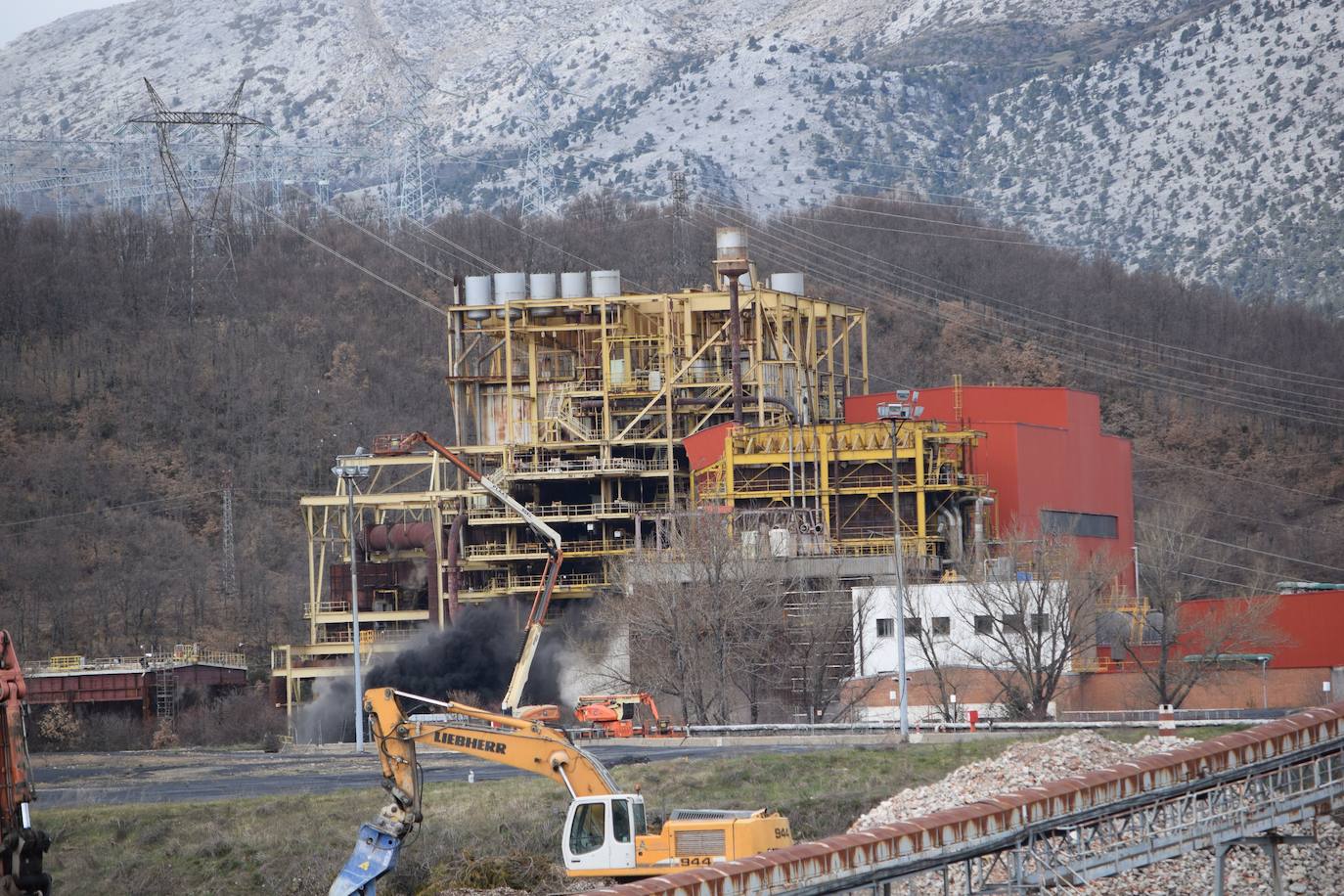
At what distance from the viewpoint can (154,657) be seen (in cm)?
8488

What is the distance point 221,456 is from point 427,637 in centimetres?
4210

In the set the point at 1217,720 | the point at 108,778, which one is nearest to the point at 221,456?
the point at 108,778

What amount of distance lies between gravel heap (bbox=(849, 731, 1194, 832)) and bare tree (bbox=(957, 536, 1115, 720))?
79.7 feet

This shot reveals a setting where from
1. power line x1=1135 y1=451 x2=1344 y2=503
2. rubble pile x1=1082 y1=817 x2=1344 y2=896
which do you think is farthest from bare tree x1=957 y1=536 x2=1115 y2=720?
power line x1=1135 y1=451 x2=1344 y2=503

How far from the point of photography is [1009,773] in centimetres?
3906

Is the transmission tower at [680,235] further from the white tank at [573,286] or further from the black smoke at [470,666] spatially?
the black smoke at [470,666]

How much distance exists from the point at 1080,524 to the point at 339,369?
63867 mm

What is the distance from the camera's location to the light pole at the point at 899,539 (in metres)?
56.6

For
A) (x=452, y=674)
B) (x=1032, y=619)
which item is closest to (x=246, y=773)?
(x=452, y=674)

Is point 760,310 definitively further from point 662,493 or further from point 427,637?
point 427,637

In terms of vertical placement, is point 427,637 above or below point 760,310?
below

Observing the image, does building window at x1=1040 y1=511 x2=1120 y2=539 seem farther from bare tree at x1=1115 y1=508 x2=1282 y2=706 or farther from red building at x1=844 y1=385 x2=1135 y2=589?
bare tree at x1=1115 y1=508 x2=1282 y2=706

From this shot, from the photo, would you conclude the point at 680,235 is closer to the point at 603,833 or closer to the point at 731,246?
the point at 731,246

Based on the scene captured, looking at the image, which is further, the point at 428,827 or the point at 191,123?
the point at 191,123
